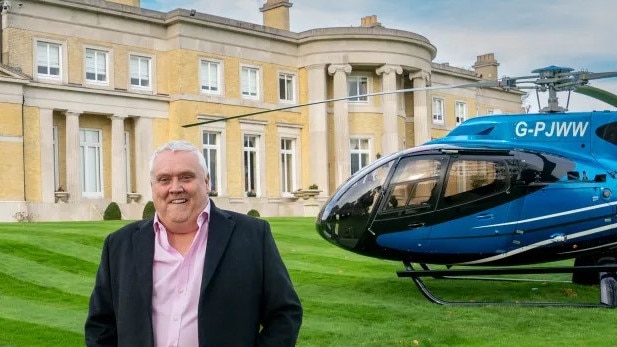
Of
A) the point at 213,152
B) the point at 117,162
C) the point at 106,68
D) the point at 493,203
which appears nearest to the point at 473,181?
the point at 493,203

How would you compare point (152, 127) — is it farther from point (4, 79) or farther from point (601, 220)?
point (601, 220)

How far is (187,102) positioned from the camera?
37.0 m

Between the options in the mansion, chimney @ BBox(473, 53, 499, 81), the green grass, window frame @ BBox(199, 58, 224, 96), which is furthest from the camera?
chimney @ BBox(473, 53, 499, 81)

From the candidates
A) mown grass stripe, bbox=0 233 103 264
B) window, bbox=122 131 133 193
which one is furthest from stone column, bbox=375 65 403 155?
mown grass stripe, bbox=0 233 103 264

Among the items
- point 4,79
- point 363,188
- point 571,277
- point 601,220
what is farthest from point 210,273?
point 4,79

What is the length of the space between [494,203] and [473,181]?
0.41 meters

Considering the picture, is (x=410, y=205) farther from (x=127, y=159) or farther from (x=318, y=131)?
(x=318, y=131)

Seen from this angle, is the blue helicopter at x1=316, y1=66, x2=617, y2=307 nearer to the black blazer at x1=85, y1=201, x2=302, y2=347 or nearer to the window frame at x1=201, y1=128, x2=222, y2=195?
the black blazer at x1=85, y1=201, x2=302, y2=347

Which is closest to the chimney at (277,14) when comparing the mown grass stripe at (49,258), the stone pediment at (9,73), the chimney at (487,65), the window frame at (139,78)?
the window frame at (139,78)

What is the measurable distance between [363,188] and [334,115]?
30.7 meters

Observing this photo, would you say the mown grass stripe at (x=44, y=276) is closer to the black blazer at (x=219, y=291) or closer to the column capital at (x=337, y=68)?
the black blazer at (x=219, y=291)

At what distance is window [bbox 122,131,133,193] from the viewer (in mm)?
36037

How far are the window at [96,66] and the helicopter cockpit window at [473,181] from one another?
25843 millimetres

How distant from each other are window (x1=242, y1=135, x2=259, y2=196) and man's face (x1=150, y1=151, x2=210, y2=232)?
35.5m
